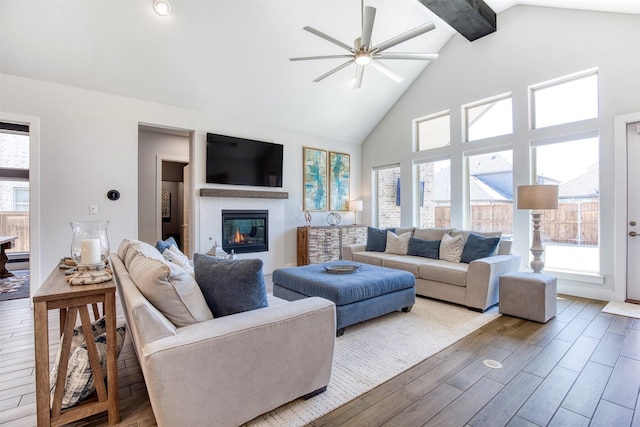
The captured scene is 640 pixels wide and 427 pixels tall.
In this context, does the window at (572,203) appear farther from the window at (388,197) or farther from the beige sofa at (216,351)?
the beige sofa at (216,351)

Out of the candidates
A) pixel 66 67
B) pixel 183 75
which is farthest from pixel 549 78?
pixel 66 67

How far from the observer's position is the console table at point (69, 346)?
140 cm

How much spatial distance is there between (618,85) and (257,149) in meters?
5.15

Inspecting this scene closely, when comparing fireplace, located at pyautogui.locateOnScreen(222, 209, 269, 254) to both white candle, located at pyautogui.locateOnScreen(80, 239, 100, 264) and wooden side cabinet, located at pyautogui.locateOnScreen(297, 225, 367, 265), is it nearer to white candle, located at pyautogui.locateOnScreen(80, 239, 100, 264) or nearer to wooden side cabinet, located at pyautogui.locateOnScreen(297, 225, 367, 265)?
wooden side cabinet, located at pyautogui.locateOnScreen(297, 225, 367, 265)

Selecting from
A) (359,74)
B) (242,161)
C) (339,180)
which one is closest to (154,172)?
(242,161)

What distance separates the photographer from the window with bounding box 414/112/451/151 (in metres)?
5.63

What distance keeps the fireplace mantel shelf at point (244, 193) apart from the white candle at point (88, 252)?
3106 mm

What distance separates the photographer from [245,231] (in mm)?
5391

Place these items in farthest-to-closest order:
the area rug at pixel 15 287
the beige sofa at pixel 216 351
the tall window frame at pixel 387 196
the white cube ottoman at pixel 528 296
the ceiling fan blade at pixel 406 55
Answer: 1. the tall window frame at pixel 387 196
2. the area rug at pixel 15 287
3. the ceiling fan blade at pixel 406 55
4. the white cube ottoman at pixel 528 296
5. the beige sofa at pixel 216 351

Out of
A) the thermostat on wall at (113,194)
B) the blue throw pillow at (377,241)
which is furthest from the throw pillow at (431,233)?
the thermostat on wall at (113,194)

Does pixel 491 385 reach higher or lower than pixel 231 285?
lower

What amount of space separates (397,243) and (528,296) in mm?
1940

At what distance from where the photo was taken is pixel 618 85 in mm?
3701

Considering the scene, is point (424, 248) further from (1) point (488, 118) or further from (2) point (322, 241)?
(1) point (488, 118)
